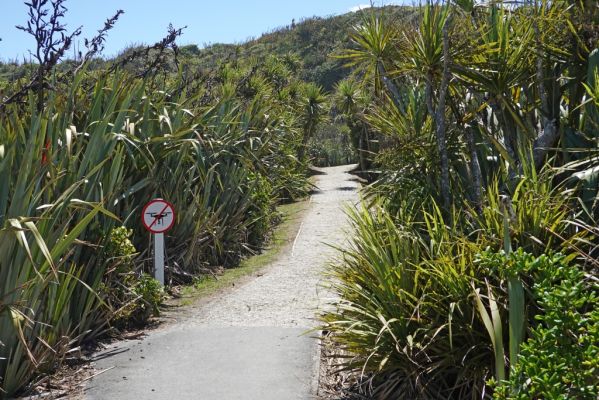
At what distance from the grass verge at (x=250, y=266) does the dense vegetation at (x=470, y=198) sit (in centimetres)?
303

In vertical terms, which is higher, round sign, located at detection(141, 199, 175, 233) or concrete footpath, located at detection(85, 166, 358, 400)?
round sign, located at detection(141, 199, 175, 233)

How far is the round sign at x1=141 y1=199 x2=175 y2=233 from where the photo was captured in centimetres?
820

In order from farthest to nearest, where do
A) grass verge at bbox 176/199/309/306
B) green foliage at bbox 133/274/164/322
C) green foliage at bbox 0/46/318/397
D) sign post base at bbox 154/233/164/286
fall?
grass verge at bbox 176/199/309/306 < sign post base at bbox 154/233/164/286 < green foliage at bbox 133/274/164/322 < green foliage at bbox 0/46/318/397

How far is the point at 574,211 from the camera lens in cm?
525

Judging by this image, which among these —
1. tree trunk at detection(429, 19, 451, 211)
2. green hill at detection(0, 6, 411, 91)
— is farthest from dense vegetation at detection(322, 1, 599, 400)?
green hill at detection(0, 6, 411, 91)

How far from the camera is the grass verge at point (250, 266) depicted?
9328mm

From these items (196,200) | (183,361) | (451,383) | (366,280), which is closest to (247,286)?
(196,200)

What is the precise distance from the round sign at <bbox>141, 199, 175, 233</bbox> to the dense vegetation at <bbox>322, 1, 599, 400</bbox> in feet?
7.90

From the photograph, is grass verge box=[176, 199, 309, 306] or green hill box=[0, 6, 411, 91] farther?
green hill box=[0, 6, 411, 91]

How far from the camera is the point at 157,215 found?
8234 mm

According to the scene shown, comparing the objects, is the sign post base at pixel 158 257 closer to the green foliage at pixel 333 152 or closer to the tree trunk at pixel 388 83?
the tree trunk at pixel 388 83

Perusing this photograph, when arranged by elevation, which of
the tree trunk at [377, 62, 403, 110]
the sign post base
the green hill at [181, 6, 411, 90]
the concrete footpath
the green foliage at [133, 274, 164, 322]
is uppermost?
the green hill at [181, 6, 411, 90]

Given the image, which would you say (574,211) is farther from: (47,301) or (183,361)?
(47,301)

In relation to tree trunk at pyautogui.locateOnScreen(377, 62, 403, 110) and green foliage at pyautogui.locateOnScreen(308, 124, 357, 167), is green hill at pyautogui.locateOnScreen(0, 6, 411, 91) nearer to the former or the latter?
green foliage at pyautogui.locateOnScreen(308, 124, 357, 167)
